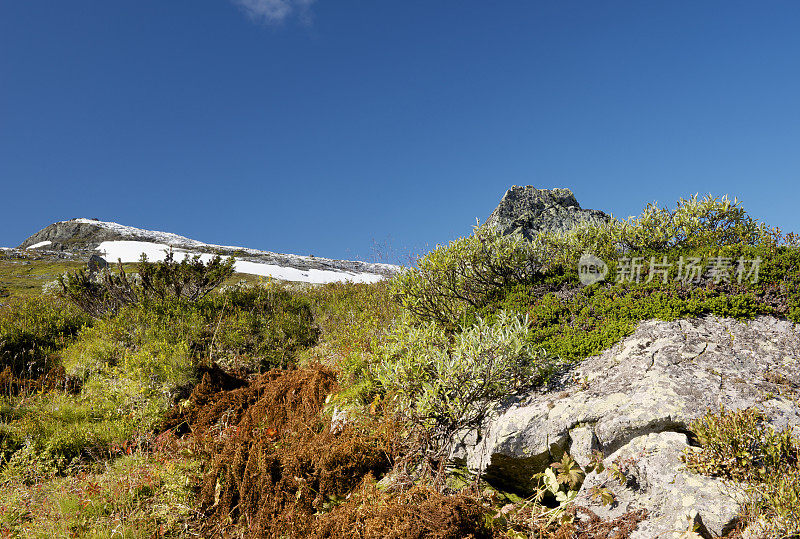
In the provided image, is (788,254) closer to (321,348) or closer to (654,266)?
(654,266)

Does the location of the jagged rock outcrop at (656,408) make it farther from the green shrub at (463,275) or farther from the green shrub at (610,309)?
the green shrub at (463,275)

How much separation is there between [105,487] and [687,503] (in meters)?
5.95

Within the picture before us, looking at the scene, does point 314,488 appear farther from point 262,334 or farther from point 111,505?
point 262,334

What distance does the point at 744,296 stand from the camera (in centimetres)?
503

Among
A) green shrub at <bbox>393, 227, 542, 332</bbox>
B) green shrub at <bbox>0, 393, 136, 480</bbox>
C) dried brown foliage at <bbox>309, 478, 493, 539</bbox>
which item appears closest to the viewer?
dried brown foliage at <bbox>309, 478, 493, 539</bbox>

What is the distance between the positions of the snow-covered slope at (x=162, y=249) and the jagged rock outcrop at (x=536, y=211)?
2049cm

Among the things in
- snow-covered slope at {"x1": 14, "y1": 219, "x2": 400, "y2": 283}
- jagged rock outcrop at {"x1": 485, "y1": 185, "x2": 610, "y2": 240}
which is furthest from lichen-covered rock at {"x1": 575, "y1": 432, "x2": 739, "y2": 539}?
snow-covered slope at {"x1": 14, "y1": 219, "x2": 400, "y2": 283}

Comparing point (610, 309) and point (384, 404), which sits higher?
point (610, 309)

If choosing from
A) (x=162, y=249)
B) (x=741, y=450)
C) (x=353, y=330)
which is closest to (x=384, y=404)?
(x=353, y=330)

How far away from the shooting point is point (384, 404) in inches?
213

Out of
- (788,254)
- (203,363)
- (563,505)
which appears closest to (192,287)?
(203,363)

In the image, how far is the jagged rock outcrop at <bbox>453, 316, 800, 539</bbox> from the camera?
3.15 m

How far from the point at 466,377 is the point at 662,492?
2020 mm

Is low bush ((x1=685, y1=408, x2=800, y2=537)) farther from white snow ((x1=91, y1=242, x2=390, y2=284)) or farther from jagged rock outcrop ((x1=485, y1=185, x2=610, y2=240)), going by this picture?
white snow ((x1=91, y1=242, x2=390, y2=284))
